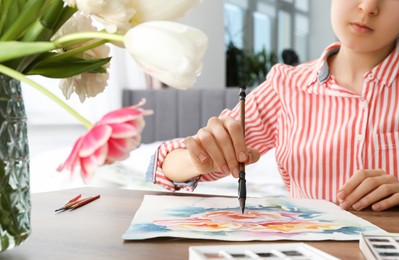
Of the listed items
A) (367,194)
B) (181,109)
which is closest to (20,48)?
(367,194)

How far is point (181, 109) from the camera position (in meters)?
3.10

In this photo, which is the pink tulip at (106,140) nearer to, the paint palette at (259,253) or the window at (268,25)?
the paint palette at (259,253)

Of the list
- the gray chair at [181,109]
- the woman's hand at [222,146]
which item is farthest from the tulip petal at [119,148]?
the gray chair at [181,109]

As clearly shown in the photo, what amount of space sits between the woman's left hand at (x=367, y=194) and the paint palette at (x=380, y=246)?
24cm

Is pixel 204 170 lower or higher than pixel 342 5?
lower

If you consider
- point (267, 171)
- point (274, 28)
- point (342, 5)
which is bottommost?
point (267, 171)

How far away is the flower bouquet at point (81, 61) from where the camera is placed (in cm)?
45

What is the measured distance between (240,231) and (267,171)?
1.58 metres

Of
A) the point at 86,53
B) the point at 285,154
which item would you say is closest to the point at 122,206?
the point at 86,53

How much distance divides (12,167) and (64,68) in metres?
0.10

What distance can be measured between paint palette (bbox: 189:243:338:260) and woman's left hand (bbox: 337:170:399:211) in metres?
0.34

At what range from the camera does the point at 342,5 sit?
1.07 metres

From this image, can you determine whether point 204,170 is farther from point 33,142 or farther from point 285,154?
point 33,142

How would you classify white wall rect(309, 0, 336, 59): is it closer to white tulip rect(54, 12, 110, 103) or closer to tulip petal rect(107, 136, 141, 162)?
white tulip rect(54, 12, 110, 103)
